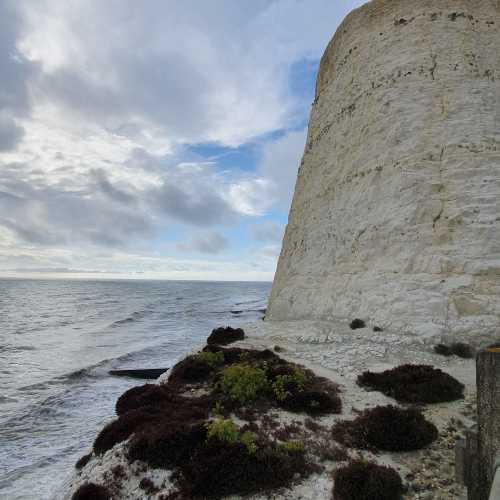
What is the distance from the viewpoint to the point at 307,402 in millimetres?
9438

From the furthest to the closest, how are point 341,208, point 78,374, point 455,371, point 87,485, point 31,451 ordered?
point 78,374, point 341,208, point 31,451, point 455,371, point 87,485

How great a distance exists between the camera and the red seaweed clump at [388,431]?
24.2ft

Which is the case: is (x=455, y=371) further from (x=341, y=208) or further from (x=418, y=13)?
(x=418, y=13)

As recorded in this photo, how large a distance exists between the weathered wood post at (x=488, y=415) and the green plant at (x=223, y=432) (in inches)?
170

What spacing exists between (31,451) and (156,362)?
531 inches

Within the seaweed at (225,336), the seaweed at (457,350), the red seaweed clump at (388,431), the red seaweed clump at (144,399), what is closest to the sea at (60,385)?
the seaweed at (225,336)

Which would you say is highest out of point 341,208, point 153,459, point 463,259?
point 341,208

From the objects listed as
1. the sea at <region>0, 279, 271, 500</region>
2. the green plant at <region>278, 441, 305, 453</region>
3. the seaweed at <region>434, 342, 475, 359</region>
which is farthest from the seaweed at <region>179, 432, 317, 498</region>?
the seaweed at <region>434, 342, 475, 359</region>

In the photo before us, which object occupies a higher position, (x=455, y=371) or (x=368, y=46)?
(x=368, y=46)

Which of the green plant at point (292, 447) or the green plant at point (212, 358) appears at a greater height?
the green plant at point (212, 358)

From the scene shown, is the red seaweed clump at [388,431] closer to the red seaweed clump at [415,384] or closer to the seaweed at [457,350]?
the red seaweed clump at [415,384]

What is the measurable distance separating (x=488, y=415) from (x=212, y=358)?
10.0m

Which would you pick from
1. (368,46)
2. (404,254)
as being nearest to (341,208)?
(404,254)

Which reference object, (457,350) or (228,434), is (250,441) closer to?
(228,434)
